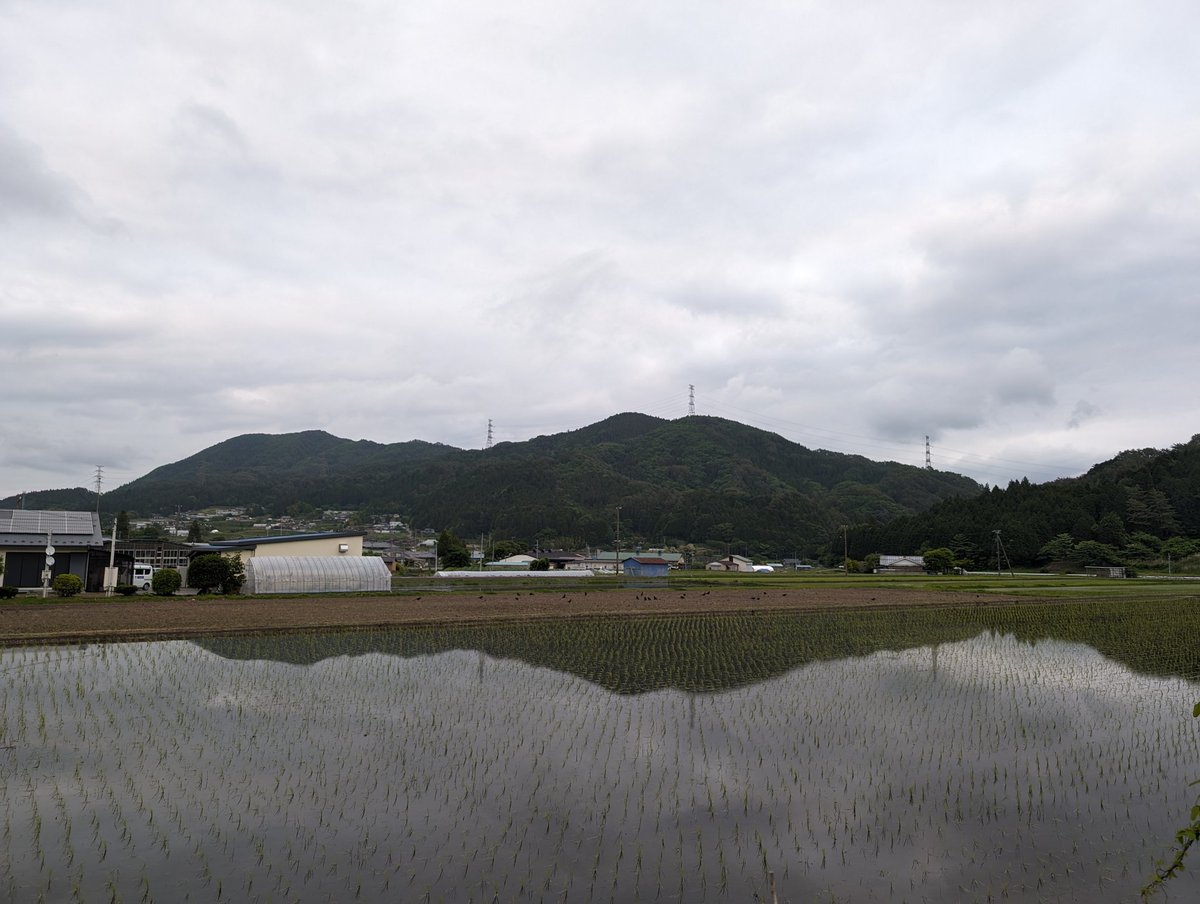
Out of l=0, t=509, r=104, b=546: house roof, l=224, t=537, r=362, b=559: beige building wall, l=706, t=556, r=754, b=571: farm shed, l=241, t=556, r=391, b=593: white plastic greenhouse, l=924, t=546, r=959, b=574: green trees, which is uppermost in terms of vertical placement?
l=0, t=509, r=104, b=546: house roof

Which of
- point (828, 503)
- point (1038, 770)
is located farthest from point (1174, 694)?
point (828, 503)

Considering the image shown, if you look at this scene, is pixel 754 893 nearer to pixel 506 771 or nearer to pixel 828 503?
pixel 506 771

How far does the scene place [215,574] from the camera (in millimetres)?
39375

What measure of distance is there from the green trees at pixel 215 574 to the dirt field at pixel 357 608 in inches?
133

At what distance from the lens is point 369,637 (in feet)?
78.4

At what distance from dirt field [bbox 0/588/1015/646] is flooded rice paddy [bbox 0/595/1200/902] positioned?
4879mm

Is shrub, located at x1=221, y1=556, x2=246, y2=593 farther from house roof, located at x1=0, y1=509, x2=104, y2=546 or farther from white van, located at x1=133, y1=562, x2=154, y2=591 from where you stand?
house roof, located at x1=0, y1=509, x2=104, y2=546

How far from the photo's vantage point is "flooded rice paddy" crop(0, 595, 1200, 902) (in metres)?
7.28

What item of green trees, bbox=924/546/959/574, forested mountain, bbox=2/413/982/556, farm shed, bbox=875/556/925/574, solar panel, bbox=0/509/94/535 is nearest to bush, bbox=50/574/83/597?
solar panel, bbox=0/509/94/535

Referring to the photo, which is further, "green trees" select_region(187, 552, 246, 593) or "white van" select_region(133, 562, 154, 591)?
"white van" select_region(133, 562, 154, 591)

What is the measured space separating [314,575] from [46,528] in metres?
13.5

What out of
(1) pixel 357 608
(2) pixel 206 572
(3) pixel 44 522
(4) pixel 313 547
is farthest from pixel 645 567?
(3) pixel 44 522

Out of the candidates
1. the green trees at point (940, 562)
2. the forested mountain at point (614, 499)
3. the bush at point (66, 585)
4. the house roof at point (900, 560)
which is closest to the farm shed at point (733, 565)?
the house roof at point (900, 560)

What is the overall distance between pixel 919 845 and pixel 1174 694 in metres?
12.0
